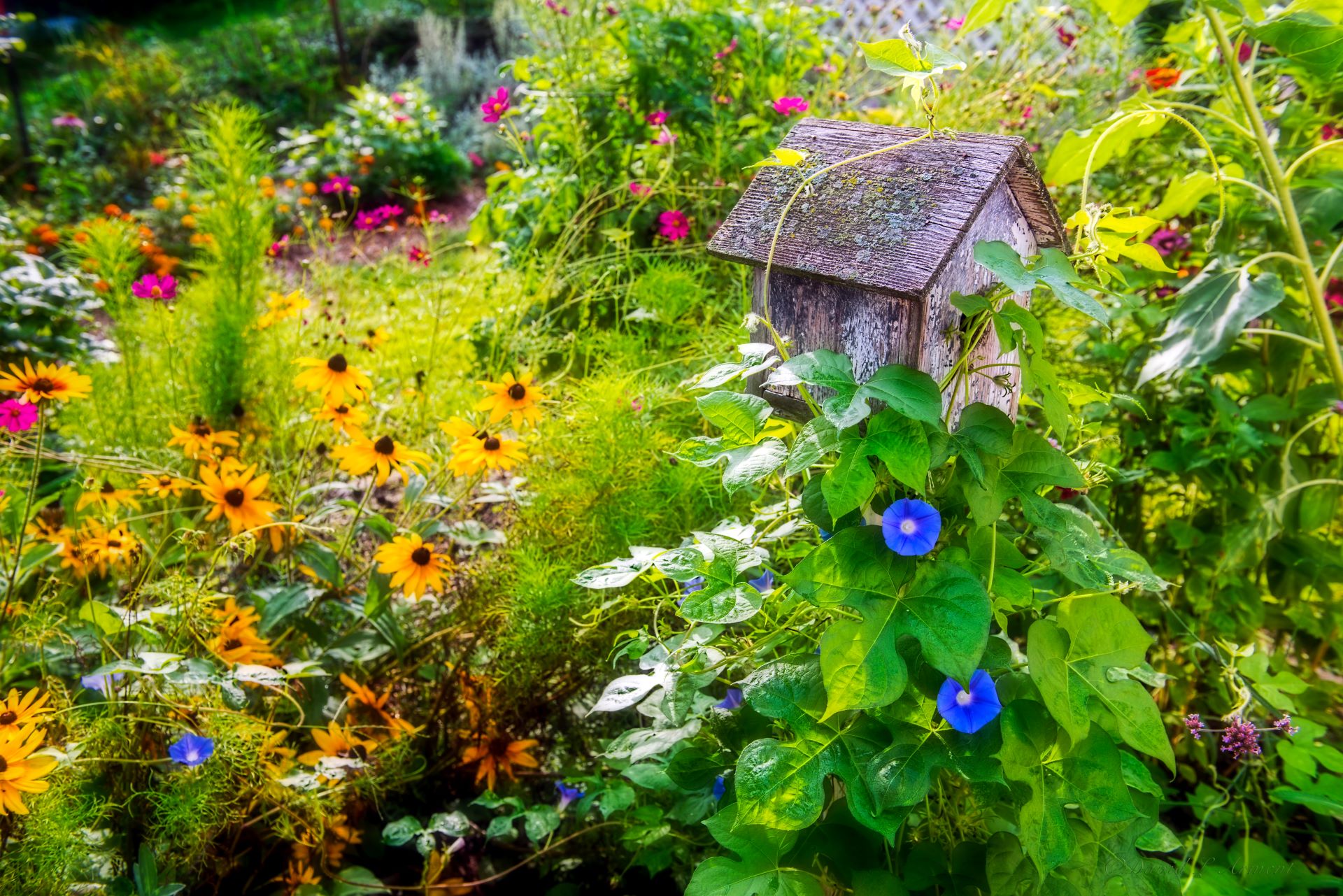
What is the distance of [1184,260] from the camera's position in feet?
7.62

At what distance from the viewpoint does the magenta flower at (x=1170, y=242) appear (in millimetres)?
2250

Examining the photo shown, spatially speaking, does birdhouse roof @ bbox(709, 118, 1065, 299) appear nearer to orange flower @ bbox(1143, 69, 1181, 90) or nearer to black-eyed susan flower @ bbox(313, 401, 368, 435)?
black-eyed susan flower @ bbox(313, 401, 368, 435)

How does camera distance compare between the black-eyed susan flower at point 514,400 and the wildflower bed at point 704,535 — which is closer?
the wildflower bed at point 704,535

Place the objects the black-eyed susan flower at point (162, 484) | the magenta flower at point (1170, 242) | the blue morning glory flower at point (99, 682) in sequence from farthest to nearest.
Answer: the magenta flower at point (1170, 242) → the black-eyed susan flower at point (162, 484) → the blue morning glory flower at point (99, 682)

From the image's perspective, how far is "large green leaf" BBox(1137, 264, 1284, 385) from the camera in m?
1.63

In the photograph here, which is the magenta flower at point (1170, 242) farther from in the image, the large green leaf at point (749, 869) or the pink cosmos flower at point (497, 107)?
the large green leaf at point (749, 869)

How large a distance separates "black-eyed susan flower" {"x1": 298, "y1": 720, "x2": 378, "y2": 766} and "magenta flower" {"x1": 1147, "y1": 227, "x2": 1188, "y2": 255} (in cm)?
197

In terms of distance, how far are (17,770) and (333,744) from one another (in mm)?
476

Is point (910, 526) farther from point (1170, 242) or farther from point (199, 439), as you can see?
point (1170, 242)

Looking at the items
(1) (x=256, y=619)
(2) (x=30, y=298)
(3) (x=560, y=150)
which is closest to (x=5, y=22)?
(2) (x=30, y=298)

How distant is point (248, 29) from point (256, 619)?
300 inches

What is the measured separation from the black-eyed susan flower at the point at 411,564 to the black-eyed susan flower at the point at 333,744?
0.79 ft

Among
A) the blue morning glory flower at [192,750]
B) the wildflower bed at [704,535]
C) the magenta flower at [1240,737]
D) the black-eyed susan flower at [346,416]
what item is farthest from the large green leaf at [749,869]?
the black-eyed susan flower at [346,416]

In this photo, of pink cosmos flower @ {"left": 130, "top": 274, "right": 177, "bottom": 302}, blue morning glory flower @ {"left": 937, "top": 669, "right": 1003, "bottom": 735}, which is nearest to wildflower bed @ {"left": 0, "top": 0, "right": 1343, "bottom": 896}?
blue morning glory flower @ {"left": 937, "top": 669, "right": 1003, "bottom": 735}
